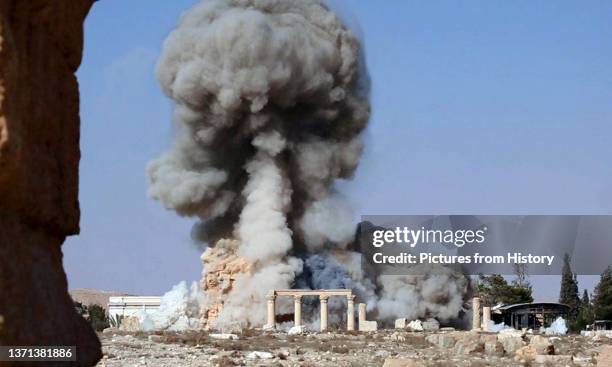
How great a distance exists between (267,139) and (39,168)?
5270 cm

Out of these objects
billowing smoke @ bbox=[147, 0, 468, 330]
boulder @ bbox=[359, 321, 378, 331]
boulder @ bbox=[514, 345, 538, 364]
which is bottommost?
boulder @ bbox=[514, 345, 538, 364]

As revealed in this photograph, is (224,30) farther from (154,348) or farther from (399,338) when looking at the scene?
(154,348)

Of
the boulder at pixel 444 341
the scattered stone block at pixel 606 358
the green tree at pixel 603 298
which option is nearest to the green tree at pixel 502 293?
the green tree at pixel 603 298

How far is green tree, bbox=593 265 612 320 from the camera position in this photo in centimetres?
5950

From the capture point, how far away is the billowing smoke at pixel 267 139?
186 ft

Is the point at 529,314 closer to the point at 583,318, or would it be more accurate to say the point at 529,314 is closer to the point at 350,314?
the point at 583,318

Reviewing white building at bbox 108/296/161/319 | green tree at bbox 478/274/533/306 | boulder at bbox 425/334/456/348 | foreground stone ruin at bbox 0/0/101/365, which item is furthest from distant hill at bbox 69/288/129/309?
foreground stone ruin at bbox 0/0/101/365

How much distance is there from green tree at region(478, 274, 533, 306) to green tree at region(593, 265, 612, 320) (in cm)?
836

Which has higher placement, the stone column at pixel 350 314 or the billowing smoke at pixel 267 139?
the billowing smoke at pixel 267 139

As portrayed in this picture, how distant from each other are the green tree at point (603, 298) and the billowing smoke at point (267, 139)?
9.63 meters

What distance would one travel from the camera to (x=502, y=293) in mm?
71188

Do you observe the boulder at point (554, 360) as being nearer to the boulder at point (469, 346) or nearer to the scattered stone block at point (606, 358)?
the scattered stone block at point (606, 358)

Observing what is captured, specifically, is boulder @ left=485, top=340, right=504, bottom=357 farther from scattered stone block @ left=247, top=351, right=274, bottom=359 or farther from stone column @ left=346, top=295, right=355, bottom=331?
stone column @ left=346, top=295, right=355, bottom=331

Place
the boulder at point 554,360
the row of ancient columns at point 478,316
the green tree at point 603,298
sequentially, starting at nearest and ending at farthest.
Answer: the boulder at point 554,360, the row of ancient columns at point 478,316, the green tree at point 603,298
